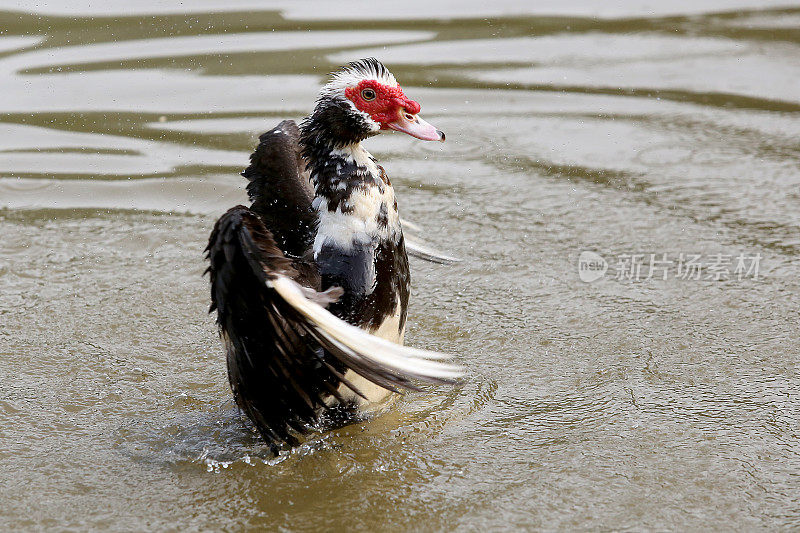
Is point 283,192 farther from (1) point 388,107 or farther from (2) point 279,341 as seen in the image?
(2) point 279,341

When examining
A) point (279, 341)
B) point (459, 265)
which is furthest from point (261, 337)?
point (459, 265)

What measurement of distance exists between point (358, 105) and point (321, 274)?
69cm

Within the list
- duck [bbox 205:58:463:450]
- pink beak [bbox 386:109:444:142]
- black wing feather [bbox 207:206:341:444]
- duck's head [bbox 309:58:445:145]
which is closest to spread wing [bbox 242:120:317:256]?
duck [bbox 205:58:463:450]

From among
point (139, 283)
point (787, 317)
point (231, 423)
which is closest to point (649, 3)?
point (787, 317)

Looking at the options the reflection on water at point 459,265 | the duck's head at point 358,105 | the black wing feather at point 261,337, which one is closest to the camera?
the black wing feather at point 261,337

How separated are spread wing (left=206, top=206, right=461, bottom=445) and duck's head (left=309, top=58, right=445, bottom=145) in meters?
0.58

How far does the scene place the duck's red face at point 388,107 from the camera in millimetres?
4305

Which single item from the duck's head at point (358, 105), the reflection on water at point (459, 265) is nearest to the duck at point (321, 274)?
the duck's head at point (358, 105)

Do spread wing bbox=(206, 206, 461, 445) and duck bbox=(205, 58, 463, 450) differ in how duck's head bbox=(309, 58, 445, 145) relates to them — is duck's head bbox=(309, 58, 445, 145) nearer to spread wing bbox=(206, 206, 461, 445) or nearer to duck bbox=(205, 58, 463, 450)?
duck bbox=(205, 58, 463, 450)

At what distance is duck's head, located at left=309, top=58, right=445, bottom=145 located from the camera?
4.30 metres

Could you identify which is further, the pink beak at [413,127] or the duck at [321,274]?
the pink beak at [413,127]

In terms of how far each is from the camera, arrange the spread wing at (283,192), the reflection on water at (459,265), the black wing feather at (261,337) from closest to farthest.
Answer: the black wing feather at (261,337) < the reflection on water at (459,265) < the spread wing at (283,192)

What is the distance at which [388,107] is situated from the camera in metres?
4.36

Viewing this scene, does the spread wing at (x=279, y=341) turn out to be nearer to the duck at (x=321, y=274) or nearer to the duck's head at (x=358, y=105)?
the duck at (x=321, y=274)
